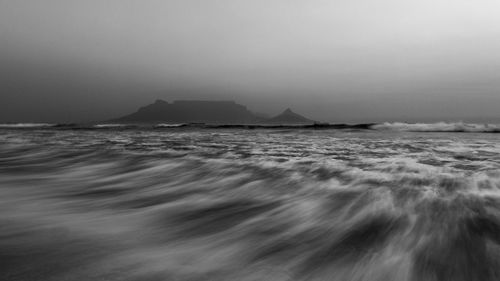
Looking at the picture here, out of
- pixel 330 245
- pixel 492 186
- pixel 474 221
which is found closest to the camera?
pixel 330 245

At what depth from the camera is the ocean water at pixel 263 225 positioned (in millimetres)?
1602

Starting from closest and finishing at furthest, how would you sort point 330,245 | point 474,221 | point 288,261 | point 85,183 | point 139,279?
point 139,279
point 288,261
point 330,245
point 474,221
point 85,183

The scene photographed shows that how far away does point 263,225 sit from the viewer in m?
2.43

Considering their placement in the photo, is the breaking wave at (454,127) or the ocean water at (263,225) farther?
the breaking wave at (454,127)

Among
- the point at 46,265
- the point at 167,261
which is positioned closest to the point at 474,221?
the point at 167,261

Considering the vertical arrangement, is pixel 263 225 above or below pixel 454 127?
below

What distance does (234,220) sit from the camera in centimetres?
261

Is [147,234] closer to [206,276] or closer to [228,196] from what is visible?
[206,276]

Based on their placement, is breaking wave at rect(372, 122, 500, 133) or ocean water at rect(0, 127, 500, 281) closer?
ocean water at rect(0, 127, 500, 281)

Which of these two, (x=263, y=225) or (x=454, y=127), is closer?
(x=263, y=225)

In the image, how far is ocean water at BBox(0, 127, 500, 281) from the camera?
5.25 ft

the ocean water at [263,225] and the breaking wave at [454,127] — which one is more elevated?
the breaking wave at [454,127]

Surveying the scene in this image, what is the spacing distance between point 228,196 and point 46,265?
202 centimetres

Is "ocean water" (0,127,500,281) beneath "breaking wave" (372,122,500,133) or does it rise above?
beneath
